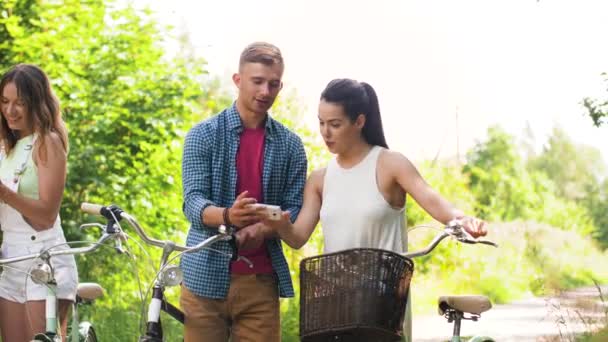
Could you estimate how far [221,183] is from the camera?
187 inches

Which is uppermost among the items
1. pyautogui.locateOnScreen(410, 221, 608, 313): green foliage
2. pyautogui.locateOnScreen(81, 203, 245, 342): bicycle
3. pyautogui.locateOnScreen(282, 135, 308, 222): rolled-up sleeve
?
pyautogui.locateOnScreen(282, 135, 308, 222): rolled-up sleeve

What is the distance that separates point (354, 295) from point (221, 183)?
97 cm

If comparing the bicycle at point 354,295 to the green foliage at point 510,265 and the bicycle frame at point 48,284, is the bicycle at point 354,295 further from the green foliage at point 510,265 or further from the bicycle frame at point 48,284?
the green foliage at point 510,265

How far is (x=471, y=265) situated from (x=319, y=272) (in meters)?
12.3

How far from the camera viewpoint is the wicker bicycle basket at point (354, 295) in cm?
400

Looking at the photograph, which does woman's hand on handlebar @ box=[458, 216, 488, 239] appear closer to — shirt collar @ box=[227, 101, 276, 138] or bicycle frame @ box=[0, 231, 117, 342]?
shirt collar @ box=[227, 101, 276, 138]

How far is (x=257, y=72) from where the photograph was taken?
4.62 metres

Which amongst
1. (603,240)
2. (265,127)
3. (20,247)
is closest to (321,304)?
(265,127)

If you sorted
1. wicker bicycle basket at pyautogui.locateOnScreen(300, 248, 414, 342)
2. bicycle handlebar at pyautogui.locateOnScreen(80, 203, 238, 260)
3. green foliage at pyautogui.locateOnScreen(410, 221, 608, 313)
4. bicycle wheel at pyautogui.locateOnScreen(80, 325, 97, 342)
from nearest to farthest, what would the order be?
wicker bicycle basket at pyautogui.locateOnScreen(300, 248, 414, 342) → bicycle handlebar at pyautogui.locateOnScreen(80, 203, 238, 260) → bicycle wheel at pyautogui.locateOnScreen(80, 325, 97, 342) → green foliage at pyautogui.locateOnScreen(410, 221, 608, 313)

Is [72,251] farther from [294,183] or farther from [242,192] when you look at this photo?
[294,183]

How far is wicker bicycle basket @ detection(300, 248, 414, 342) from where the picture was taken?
3996 mm

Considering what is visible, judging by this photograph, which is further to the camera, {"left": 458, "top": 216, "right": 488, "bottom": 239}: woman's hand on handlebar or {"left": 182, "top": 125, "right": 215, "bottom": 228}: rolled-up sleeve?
{"left": 182, "top": 125, "right": 215, "bottom": 228}: rolled-up sleeve

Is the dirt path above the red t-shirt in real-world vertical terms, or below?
below

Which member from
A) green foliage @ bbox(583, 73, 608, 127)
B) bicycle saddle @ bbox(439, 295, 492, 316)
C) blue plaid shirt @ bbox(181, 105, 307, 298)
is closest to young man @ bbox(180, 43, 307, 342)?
blue plaid shirt @ bbox(181, 105, 307, 298)
